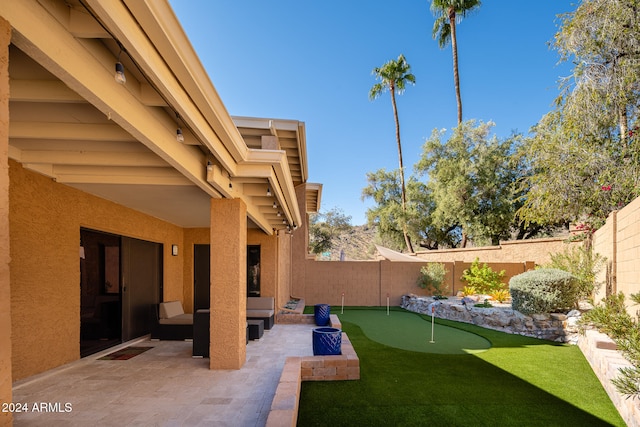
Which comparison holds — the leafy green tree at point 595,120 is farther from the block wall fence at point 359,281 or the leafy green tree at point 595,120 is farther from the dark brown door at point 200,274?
A: the dark brown door at point 200,274

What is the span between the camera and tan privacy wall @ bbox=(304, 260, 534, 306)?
51.3 feet

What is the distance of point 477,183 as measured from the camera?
1980 centimetres

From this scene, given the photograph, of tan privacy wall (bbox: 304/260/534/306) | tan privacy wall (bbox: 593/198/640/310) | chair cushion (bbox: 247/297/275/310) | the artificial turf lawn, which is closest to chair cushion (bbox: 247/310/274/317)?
chair cushion (bbox: 247/297/275/310)

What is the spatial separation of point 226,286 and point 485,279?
1230 cm

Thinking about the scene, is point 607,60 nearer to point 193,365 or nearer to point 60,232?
point 193,365

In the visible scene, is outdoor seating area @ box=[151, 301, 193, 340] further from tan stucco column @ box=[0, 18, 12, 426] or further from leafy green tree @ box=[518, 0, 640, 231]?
leafy green tree @ box=[518, 0, 640, 231]

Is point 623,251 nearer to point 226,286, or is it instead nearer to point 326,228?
point 226,286

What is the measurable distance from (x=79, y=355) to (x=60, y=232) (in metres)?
2.09

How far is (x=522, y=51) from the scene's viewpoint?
18578 mm

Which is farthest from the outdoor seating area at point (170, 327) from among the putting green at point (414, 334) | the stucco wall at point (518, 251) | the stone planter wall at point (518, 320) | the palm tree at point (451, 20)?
the palm tree at point (451, 20)

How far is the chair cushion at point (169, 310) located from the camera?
7.88 metres

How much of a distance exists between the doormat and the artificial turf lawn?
3.40 metres

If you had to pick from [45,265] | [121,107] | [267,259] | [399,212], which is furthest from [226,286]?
[399,212]

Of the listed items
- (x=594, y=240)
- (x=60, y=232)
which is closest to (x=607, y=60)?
(x=594, y=240)
